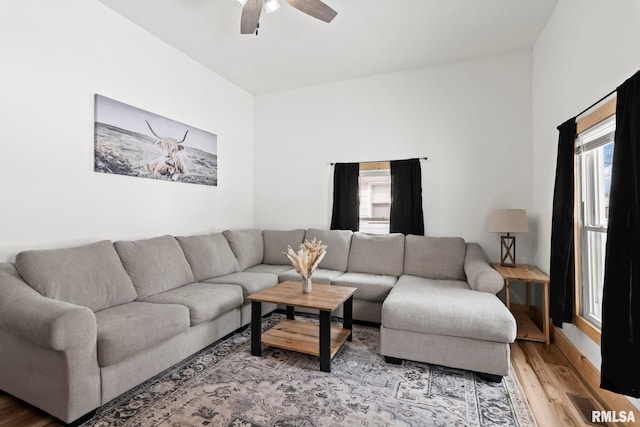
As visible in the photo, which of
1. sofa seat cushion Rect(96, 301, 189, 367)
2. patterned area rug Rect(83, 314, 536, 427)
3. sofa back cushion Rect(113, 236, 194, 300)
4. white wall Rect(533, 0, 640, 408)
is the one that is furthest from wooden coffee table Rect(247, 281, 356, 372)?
white wall Rect(533, 0, 640, 408)

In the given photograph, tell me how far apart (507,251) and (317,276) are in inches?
82.4

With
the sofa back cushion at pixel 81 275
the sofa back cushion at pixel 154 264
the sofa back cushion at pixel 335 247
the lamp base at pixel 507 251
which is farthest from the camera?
the sofa back cushion at pixel 335 247

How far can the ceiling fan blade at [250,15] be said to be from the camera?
7.39 feet

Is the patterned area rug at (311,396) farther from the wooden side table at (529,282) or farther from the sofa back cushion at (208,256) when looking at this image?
the sofa back cushion at (208,256)

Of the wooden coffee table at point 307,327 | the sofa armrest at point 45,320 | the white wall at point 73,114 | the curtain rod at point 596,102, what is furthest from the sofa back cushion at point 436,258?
the sofa armrest at point 45,320

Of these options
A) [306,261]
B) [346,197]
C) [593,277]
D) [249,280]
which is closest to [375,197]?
[346,197]

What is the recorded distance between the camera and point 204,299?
2.51m

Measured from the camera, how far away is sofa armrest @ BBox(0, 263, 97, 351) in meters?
1.59

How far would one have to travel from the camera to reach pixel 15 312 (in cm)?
172

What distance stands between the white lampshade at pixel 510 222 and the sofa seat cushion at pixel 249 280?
2.42 metres

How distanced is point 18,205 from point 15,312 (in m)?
0.90

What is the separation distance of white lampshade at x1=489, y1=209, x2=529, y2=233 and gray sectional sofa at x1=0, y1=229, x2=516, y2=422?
38 cm

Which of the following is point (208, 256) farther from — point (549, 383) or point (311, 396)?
point (549, 383)

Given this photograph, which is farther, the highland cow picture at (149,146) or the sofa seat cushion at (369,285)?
the sofa seat cushion at (369,285)
